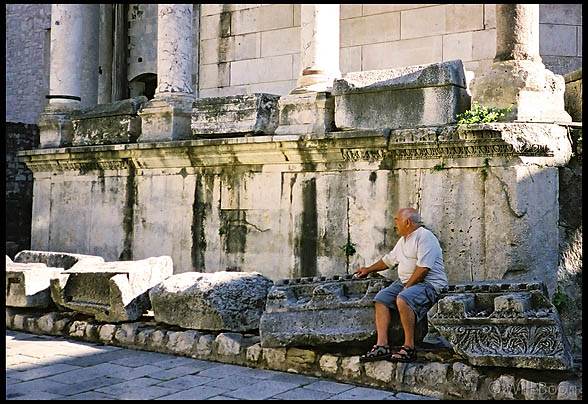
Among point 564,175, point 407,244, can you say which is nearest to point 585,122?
point 564,175

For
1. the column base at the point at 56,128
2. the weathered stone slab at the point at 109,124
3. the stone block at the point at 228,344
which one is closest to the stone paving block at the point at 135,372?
the stone block at the point at 228,344

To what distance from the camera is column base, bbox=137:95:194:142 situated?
30.3 feet

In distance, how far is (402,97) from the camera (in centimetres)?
730

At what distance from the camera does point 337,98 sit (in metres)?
7.78

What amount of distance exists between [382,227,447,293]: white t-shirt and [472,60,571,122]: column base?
1753 mm

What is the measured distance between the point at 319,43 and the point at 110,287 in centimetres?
375

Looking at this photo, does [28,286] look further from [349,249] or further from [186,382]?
[349,249]

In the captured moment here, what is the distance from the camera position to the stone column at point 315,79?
791 cm

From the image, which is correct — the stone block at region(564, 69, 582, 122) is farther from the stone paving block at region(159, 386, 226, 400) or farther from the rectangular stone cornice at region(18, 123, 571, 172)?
the stone paving block at region(159, 386, 226, 400)

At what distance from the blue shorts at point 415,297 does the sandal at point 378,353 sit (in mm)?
324

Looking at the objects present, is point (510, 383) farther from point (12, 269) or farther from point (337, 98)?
point (12, 269)

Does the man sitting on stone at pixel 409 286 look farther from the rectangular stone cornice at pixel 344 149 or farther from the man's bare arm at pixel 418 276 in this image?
the rectangular stone cornice at pixel 344 149

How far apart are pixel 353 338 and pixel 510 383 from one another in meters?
1.24

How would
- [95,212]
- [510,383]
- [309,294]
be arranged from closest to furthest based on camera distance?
[510,383]
[309,294]
[95,212]
